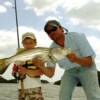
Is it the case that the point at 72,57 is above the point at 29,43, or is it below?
below

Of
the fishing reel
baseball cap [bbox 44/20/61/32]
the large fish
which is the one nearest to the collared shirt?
baseball cap [bbox 44/20/61/32]

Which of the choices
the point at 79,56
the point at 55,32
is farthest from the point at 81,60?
the point at 55,32

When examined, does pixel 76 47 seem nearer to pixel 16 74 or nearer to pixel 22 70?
pixel 22 70

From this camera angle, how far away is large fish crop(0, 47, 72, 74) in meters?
7.82

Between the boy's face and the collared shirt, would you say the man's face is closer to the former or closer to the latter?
the collared shirt

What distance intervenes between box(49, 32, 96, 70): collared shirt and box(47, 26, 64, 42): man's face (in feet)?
0.54

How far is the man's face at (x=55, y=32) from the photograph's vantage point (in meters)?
8.44

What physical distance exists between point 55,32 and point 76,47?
1.53 feet

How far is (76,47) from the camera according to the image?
28.0 ft

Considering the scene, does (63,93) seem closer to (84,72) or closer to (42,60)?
(84,72)

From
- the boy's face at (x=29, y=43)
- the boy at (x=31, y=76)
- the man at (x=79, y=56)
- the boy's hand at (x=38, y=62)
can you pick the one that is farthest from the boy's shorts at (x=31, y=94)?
the boy's face at (x=29, y=43)

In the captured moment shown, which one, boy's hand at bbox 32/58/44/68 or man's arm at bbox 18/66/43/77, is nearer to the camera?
boy's hand at bbox 32/58/44/68

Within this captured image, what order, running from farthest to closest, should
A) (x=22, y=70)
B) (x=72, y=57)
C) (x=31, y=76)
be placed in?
(x=31, y=76), (x=22, y=70), (x=72, y=57)

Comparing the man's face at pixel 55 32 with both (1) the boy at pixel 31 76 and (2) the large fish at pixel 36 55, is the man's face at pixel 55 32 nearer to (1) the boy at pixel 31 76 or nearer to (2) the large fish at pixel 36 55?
(1) the boy at pixel 31 76
